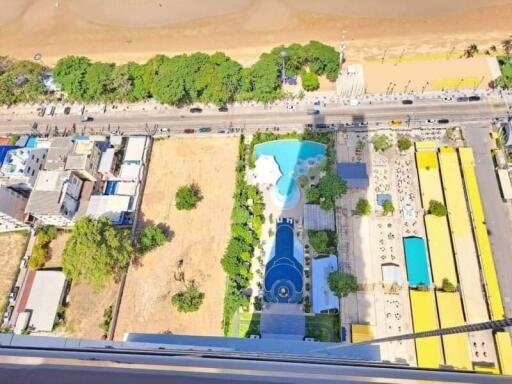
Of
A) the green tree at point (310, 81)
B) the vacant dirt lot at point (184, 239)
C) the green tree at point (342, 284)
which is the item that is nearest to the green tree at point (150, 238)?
the vacant dirt lot at point (184, 239)

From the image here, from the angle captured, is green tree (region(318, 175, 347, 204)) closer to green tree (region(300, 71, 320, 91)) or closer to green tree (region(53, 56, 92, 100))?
green tree (region(300, 71, 320, 91))

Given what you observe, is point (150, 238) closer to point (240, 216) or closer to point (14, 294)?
point (240, 216)

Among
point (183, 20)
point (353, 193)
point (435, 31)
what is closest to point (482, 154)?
point (353, 193)

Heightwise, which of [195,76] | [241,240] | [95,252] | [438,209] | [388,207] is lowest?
[95,252]

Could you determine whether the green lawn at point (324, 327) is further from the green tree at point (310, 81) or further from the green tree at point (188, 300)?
the green tree at point (310, 81)

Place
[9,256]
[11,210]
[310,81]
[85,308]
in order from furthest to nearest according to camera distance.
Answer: [310,81]
[9,256]
[11,210]
[85,308]

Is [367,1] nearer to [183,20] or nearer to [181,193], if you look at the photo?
[183,20]

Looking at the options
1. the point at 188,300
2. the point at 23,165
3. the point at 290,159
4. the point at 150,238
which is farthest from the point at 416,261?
the point at 23,165
